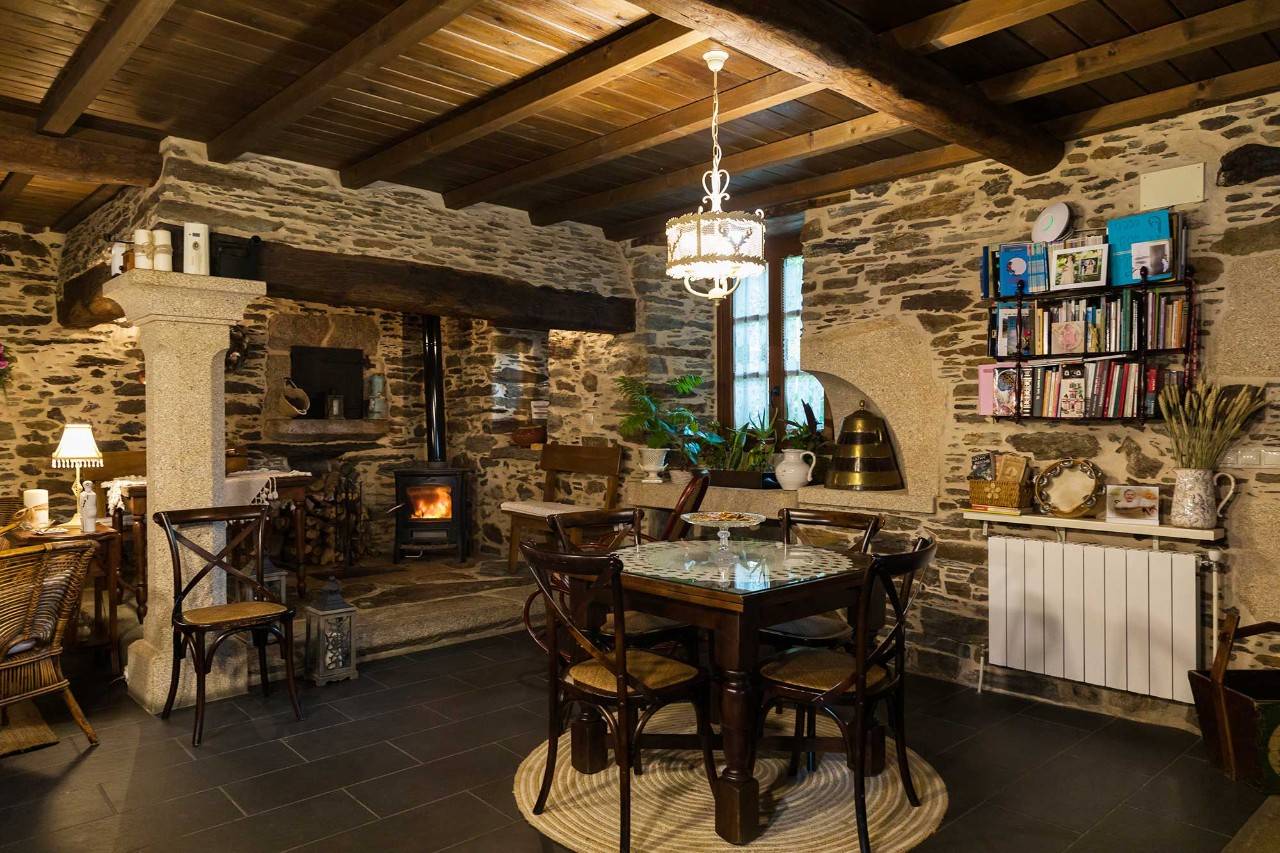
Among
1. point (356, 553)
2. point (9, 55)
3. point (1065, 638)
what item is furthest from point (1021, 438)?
point (356, 553)

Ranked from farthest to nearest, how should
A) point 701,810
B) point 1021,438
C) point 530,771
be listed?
point 1021,438 < point 530,771 < point 701,810

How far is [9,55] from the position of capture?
3266 millimetres

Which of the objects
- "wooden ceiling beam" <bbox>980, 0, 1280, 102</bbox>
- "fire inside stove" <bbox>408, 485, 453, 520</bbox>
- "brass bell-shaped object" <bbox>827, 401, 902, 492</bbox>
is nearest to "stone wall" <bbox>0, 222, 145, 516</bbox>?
"fire inside stove" <bbox>408, 485, 453, 520</bbox>

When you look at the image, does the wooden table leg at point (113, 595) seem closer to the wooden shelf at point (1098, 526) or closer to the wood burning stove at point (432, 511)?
the wood burning stove at point (432, 511)

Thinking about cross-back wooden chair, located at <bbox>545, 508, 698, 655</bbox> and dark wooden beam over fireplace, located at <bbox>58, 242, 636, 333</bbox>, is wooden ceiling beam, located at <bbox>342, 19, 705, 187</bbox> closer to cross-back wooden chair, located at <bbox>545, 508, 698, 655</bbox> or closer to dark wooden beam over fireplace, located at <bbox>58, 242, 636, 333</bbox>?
dark wooden beam over fireplace, located at <bbox>58, 242, 636, 333</bbox>

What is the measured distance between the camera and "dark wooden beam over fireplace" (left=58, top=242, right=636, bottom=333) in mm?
4625

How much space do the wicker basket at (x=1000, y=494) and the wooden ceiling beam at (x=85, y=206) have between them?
203 inches

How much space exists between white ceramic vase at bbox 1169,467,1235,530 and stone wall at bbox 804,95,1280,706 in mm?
79

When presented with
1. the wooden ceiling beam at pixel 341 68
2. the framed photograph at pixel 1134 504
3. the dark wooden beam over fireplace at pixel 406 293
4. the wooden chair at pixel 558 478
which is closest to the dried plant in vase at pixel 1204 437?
the framed photograph at pixel 1134 504

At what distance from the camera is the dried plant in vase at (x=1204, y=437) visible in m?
3.48

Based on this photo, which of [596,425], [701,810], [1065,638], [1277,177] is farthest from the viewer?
[596,425]

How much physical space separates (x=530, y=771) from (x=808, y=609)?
4.17 feet

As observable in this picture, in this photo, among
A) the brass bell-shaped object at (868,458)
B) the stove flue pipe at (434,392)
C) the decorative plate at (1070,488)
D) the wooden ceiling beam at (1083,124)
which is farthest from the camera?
the stove flue pipe at (434,392)

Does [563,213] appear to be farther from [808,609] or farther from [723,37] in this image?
[808,609]
